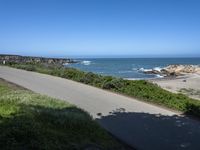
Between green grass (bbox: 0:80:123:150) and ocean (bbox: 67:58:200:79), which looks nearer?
green grass (bbox: 0:80:123:150)

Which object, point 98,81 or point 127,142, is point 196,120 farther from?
point 98,81

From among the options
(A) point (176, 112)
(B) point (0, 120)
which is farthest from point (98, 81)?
(B) point (0, 120)

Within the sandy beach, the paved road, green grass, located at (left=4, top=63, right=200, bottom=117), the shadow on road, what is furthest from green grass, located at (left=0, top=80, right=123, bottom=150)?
the sandy beach

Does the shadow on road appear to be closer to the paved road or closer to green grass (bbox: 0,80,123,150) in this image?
the paved road

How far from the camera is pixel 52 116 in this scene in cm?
971


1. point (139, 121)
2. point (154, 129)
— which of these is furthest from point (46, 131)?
point (139, 121)

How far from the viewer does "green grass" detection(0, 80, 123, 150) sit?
6.89 metres

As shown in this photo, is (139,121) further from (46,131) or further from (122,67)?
(122,67)

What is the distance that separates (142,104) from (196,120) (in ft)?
9.79

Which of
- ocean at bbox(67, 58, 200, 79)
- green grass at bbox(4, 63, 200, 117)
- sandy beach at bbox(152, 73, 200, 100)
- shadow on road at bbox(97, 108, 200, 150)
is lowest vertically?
ocean at bbox(67, 58, 200, 79)

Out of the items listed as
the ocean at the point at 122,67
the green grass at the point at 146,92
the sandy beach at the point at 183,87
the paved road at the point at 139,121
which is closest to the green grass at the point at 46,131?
the paved road at the point at 139,121

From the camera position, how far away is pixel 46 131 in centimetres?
793

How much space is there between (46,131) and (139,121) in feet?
16.1

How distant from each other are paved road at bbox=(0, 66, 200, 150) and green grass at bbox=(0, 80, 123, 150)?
3.77 ft
